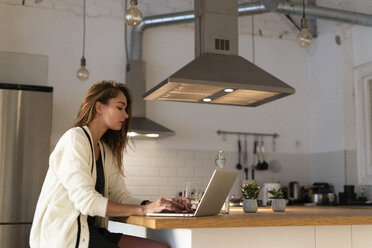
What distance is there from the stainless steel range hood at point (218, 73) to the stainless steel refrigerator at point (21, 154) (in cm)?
159

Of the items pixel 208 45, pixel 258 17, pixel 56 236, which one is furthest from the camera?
pixel 258 17

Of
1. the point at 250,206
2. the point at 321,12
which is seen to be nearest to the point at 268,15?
the point at 321,12

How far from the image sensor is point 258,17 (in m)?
6.95

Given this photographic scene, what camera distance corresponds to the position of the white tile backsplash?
19.9 feet

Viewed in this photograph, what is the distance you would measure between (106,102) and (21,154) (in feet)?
8.22

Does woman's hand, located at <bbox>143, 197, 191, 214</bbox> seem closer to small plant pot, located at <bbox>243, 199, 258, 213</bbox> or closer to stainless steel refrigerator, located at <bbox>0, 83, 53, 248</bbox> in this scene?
small plant pot, located at <bbox>243, 199, 258, 213</bbox>

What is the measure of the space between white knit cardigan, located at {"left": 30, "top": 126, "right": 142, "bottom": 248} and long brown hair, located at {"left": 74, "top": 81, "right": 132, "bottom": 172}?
0.73 feet

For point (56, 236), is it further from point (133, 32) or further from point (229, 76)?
point (133, 32)

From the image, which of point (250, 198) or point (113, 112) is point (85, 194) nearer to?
point (113, 112)

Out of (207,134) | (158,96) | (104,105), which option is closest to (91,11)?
(207,134)

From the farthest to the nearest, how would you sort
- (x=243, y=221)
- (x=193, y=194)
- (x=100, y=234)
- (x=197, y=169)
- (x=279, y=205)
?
(x=197, y=169) < (x=279, y=205) < (x=193, y=194) < (x=100, y=234) < (x=243, y=221)

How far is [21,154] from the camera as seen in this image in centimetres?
501

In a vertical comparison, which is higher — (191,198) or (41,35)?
(41,35)

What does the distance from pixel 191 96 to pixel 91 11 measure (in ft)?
8.92
